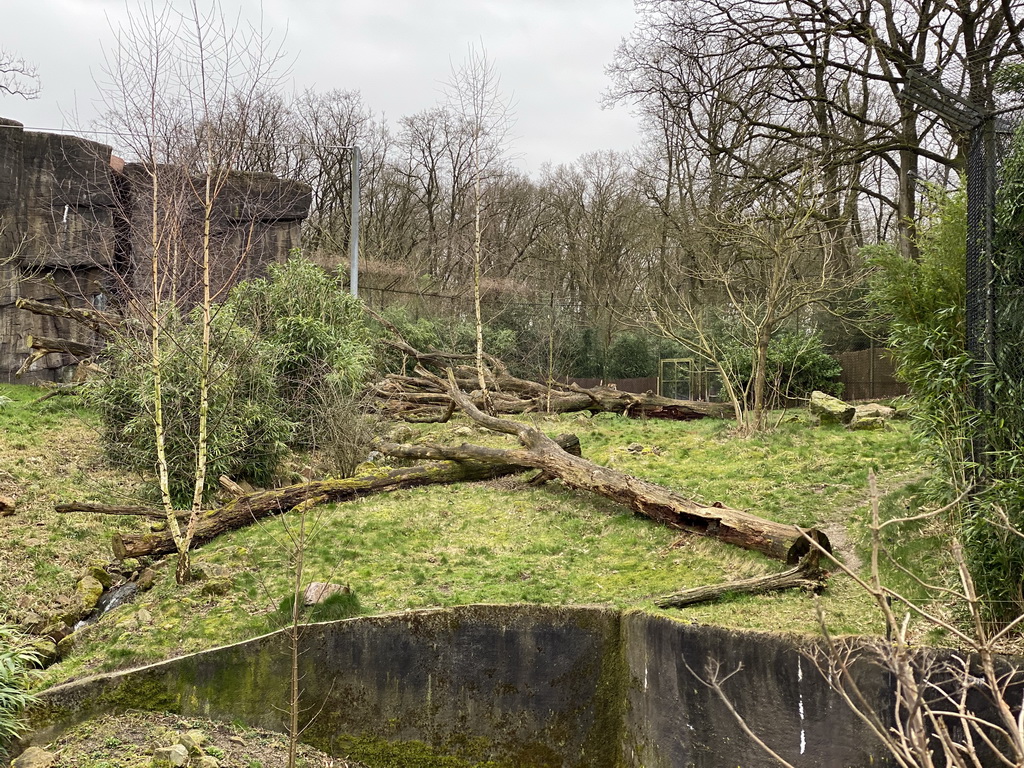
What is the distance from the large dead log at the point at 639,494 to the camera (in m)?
7.46

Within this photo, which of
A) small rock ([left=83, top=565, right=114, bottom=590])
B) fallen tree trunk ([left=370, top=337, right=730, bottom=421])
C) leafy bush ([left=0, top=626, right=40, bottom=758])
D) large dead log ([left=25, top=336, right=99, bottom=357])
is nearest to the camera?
leafy bush ([left=0, top=626, right=40, bottom=758])

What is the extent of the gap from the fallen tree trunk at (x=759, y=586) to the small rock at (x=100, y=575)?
5744mm

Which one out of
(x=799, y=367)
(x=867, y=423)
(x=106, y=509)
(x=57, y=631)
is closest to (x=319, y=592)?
(x=57, y=631)

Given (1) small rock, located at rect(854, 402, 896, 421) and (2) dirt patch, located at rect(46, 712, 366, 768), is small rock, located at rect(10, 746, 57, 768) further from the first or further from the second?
(1) small rock, located at rect(854, 402, 896, 421)

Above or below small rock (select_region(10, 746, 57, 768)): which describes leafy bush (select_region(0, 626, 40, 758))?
above

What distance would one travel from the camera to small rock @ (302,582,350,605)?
7125 mm

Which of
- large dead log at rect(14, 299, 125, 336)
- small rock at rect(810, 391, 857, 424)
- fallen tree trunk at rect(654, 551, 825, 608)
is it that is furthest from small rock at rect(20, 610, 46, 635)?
small rock at rect(810, 391, 857, 424)

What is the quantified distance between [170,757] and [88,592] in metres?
3.41

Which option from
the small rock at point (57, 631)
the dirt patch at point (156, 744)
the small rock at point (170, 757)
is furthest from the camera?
the small rock at point (57, 631)

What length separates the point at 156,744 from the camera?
5801 mm

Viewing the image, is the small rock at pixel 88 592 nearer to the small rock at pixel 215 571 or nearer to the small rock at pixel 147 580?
the small rock at pixel 147 580

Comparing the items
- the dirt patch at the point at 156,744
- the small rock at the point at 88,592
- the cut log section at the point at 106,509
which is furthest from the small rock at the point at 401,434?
the dirt patch at the point at 156,744

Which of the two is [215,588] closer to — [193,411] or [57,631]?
[57,631]

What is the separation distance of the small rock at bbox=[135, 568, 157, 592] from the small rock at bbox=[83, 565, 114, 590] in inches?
14.1
